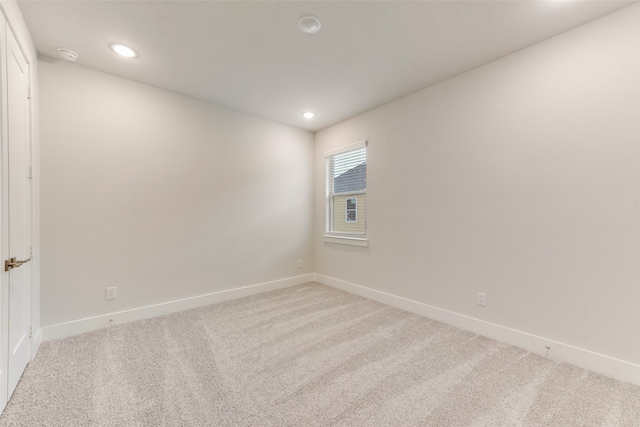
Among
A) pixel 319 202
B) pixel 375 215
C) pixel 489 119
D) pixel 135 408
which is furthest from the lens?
pixel 319 202

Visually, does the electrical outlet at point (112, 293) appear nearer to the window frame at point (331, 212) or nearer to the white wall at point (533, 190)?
the window frame at point (331, 212)

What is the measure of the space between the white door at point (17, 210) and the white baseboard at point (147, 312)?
47cm

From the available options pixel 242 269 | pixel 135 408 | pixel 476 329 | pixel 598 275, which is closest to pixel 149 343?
pixel 135 408

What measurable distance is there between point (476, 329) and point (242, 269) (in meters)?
2.84

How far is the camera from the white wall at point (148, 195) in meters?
2.43

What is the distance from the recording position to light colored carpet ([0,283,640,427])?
1490mm

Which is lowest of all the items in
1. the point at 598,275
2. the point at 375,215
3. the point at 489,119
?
the point at 598,275

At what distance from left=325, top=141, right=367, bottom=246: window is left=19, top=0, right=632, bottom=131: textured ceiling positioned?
1.12m

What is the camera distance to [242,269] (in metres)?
3.66

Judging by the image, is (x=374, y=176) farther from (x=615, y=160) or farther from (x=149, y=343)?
(x=149, y=343)

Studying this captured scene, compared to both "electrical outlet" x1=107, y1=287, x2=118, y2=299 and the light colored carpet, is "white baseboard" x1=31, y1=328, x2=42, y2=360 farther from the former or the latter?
"electrical outlet" x1=107, y1=287, x2=118, y2=299

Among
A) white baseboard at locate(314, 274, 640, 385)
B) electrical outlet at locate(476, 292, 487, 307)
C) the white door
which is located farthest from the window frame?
the white door

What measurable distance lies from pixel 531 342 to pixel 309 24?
3.14 metres

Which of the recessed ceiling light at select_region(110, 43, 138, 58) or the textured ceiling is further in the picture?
the recessed ceiling light at select_region(110, 43, 138, 58)
